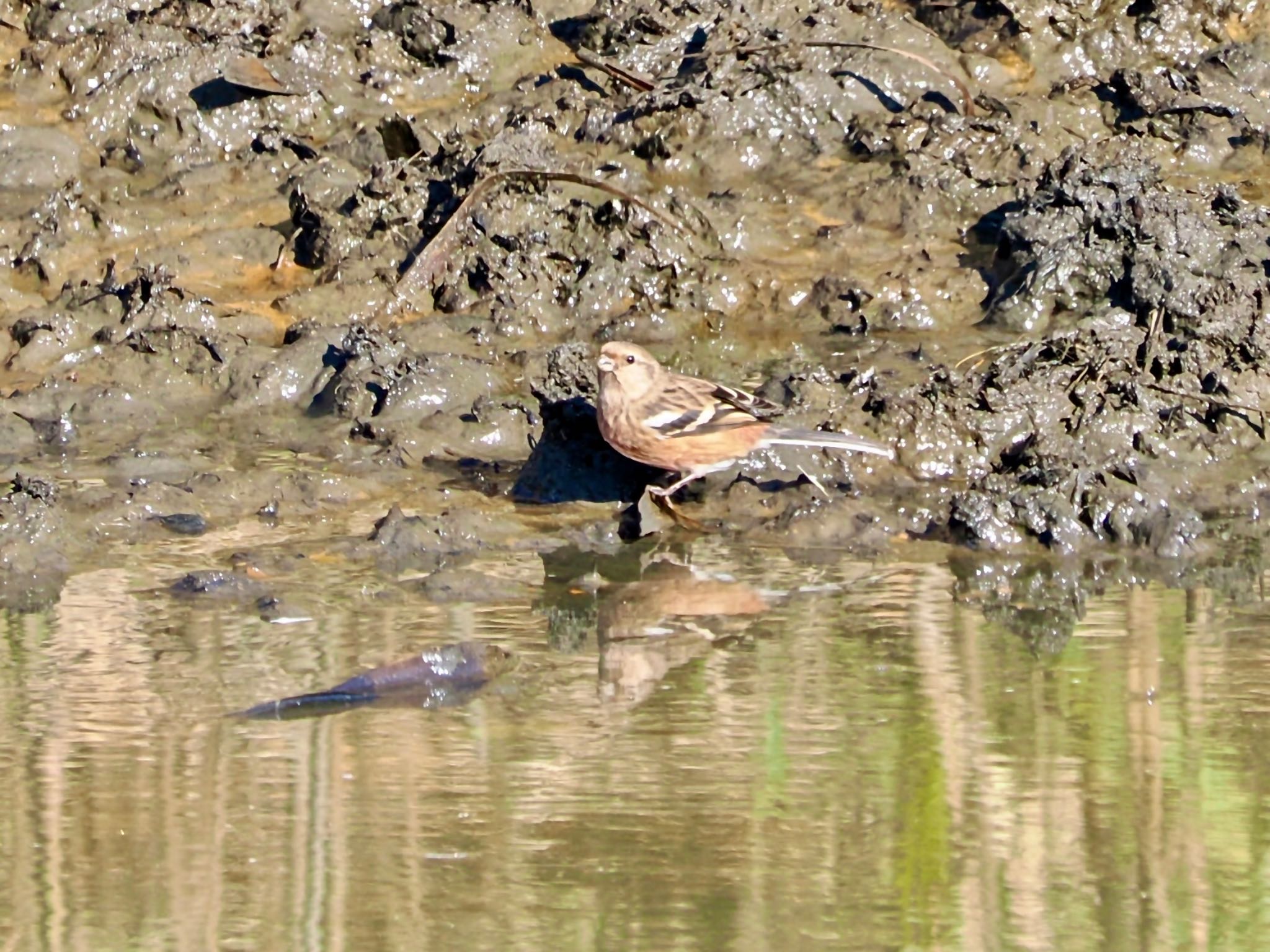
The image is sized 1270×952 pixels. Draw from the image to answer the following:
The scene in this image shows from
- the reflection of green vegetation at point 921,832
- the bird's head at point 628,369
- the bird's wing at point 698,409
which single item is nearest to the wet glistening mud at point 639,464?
the reflection of green vegetation at point 921,832

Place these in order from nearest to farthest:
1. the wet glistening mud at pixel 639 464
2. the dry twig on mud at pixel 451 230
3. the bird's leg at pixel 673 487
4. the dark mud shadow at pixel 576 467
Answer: the wet glistening mud at pixel 639 464
the bird's leg at pixel 673 487
the dark mud shadow at pixel 576 467
the dry twig on mud at pixel 451 230

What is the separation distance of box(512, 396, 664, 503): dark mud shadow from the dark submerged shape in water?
213cm

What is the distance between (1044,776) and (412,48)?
296 inches

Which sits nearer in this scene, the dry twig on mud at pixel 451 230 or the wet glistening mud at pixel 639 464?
the wet glistening mud at pixel 639 464

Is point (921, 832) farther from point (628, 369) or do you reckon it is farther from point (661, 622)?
point (628, 369)

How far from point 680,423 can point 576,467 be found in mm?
641

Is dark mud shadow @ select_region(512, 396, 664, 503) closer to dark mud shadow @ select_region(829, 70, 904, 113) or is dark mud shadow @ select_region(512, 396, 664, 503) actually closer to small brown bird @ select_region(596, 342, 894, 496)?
small brown bird @ select_region(596, 342, 894, 496)

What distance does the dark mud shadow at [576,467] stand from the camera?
307 inches

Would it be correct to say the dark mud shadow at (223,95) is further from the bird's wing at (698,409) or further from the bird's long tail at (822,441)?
the bird's long tail at (822,441)

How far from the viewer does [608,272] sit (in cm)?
919

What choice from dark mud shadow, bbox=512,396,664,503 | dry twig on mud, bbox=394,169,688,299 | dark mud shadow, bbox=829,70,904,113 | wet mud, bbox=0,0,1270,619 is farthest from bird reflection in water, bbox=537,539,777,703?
dark mud shadow, bbox=829,70,904,113

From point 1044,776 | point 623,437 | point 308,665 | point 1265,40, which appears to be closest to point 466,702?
point 308,665

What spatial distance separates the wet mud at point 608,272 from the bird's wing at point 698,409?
270 mm

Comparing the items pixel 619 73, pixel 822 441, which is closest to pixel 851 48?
pixel 619 73
